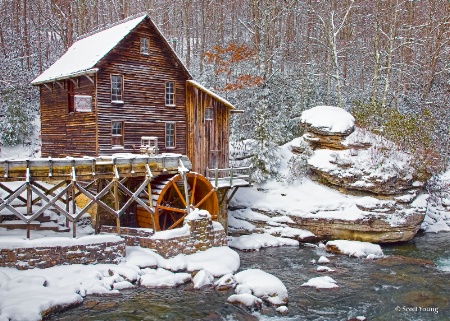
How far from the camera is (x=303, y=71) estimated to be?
104 feet

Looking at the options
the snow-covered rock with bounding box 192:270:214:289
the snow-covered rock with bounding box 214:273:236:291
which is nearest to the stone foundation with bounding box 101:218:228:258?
the snow-covered rock with bounding box 192:270:214:289

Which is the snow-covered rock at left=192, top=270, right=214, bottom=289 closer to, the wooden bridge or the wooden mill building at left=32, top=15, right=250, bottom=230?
the wooden bridge

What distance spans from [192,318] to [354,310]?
5.05 m

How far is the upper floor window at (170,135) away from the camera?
67.1 ft

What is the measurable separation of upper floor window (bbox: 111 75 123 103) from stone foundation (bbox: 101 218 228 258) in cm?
603

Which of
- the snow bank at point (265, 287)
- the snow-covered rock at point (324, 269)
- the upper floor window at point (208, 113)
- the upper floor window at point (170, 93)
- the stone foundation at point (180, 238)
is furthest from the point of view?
the upper floor window at point (208, 113)

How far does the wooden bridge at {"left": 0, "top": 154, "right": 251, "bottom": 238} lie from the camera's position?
45.3 ft

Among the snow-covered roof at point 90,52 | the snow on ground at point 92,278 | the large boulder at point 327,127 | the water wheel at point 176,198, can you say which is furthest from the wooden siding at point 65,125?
the large boulder at point 327,127

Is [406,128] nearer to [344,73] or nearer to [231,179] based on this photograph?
[231,179]

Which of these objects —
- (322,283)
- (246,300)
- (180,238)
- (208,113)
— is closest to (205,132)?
(208,113)

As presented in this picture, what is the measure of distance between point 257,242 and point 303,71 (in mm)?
17041

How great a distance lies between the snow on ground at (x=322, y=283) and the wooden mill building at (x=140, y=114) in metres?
5.91

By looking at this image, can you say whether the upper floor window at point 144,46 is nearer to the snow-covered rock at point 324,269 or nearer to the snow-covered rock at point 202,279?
the snow-covered rock at point 202,279

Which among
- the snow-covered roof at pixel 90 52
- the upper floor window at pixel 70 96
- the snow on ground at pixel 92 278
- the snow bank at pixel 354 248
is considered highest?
the snow-covered roof at pixel 90 52
